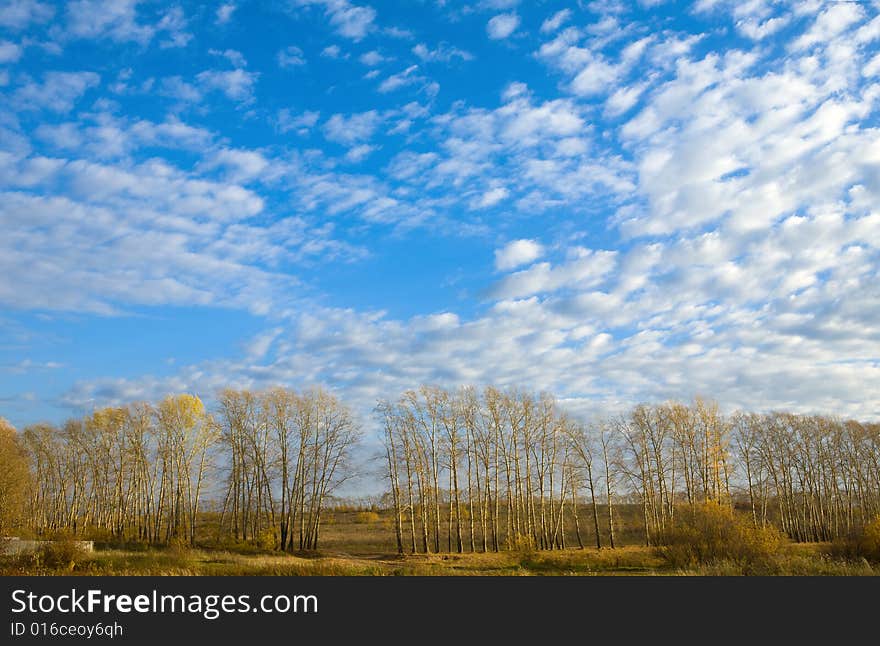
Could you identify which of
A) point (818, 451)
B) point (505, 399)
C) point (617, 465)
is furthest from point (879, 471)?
point (505, 399)

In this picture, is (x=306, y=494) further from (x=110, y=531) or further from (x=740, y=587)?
(x=740, y=587)

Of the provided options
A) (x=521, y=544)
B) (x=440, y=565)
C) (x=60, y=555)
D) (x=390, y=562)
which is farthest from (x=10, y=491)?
(x=521, y=544)

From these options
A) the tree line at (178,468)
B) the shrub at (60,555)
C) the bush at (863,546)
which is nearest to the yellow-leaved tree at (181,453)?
the tree line at (178,468)

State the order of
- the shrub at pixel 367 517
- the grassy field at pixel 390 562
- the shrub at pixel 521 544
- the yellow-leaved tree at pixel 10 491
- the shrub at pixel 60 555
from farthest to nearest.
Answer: the shrub at pixel 367 517 < the shrub at pixel 521 544 < the yellow-leaved tree at pixel 10 491 < the shrub at pixel 60 555 < the grassy field at pixel 390 562

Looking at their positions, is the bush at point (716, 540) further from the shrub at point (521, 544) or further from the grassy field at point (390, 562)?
the shrub at point (521, 544)

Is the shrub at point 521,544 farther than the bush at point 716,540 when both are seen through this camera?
Yes

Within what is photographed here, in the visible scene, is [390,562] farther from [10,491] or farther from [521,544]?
[10,491]

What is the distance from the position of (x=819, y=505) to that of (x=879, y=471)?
6.93 metres

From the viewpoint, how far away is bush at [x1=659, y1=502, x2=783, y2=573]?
1171 inches

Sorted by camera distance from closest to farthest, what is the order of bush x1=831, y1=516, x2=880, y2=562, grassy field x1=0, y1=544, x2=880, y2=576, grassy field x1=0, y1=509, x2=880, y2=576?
grassy field x1=0, y1=544, x2=880, y2=576, grassy field x1=0, y1=509, x2=880, y2=576, bush x1=831, y1=516, x2=880, y2=562

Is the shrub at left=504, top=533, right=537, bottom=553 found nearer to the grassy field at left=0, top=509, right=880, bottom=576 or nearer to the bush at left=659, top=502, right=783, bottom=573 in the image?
the grassy field at left=0, top=509, right=880, bottom=576

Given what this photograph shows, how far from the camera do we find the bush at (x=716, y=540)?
29.7 m

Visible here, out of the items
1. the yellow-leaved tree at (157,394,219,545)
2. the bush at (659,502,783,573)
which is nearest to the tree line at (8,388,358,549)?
the yellow-leaved tree at (157,394,219,545)

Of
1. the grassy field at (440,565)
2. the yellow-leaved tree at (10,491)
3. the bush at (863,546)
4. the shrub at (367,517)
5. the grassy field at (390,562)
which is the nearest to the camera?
the grassy field at (440,565)
